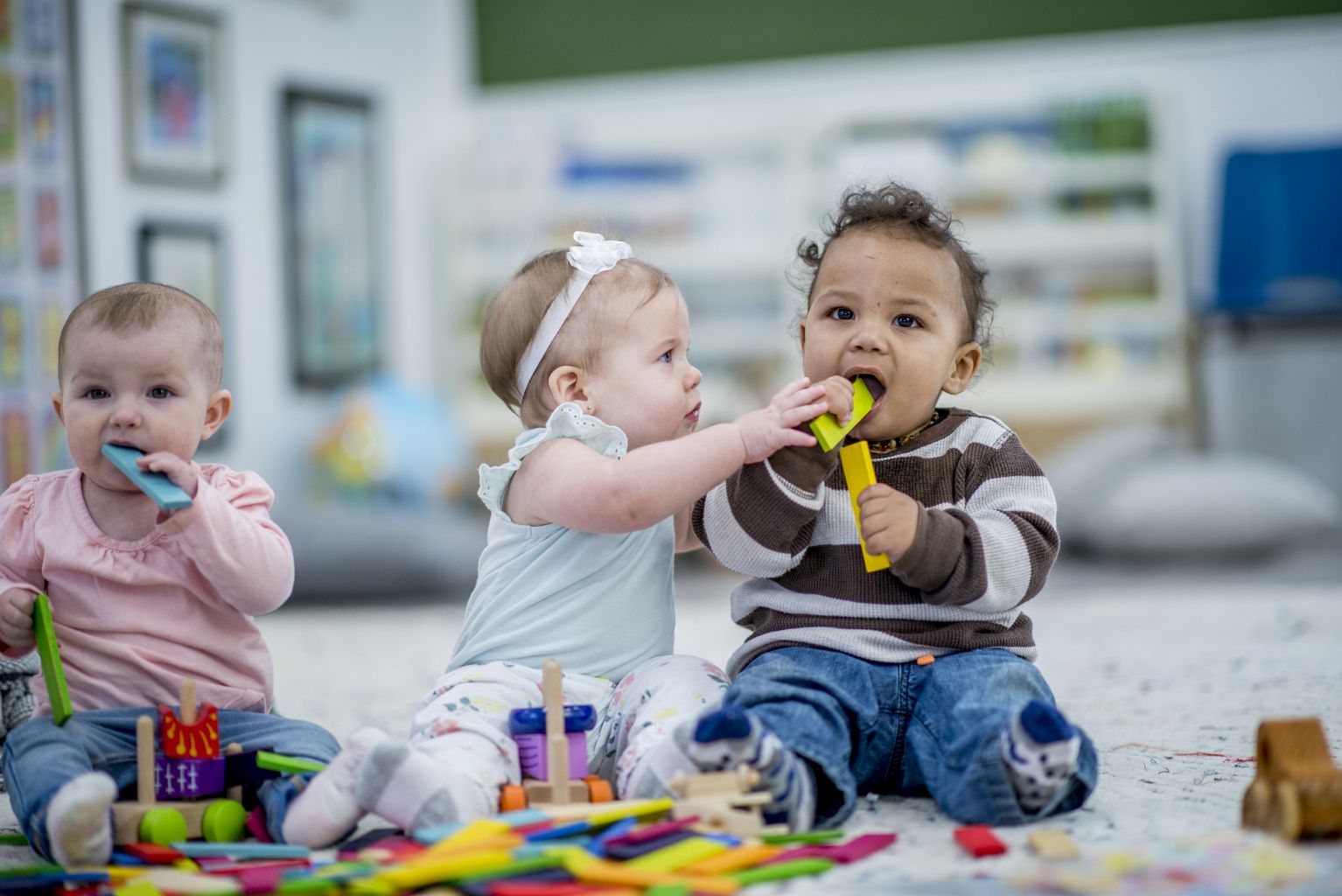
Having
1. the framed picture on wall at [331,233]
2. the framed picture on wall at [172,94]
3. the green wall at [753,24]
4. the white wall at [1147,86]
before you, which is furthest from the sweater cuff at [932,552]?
the green wall at [753,24]

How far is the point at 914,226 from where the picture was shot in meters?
1.25

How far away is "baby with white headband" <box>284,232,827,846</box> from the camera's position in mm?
1134

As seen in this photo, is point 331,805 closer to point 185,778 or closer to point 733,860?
point 185,778

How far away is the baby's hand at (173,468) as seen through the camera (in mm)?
1143

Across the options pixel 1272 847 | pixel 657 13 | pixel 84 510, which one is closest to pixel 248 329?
pixel 657 13

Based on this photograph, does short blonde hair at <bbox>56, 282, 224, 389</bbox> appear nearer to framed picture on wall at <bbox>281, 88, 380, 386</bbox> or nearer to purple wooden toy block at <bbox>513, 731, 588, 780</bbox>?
purple wooden toy block at <bbox>513, 731, 588, 780</bbox>

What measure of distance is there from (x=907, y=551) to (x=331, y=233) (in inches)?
119

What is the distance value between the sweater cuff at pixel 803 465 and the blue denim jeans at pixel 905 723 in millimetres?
147

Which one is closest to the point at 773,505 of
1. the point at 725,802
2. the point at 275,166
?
the point at 725,802

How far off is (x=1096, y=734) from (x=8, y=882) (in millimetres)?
1008

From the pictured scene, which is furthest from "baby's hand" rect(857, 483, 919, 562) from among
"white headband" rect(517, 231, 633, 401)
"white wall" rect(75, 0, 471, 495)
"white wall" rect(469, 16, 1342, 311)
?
"white wall" rect(469, 16, 1342, 311)

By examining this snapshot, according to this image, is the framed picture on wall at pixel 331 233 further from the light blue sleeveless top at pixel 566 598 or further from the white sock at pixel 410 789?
the white sock at pixel 410 789

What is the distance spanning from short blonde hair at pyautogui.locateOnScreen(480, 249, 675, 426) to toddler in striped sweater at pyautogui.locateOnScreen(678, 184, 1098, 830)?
16 centimetres

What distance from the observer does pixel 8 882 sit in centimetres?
Result: 97
